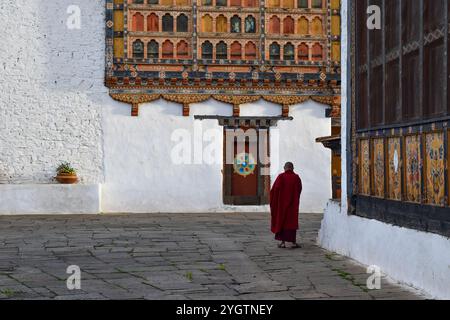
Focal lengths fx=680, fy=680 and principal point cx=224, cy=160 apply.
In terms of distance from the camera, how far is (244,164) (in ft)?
57.5

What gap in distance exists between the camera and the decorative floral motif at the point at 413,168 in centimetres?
705

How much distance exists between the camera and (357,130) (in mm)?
9062

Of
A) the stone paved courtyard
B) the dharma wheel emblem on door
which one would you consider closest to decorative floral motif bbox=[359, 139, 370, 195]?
the stone paved courtyard

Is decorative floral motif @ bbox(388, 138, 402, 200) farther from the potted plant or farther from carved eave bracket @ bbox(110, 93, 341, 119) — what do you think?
the potted plant

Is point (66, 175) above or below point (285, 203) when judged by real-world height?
above

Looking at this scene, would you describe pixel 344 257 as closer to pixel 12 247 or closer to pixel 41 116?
pixel 12 247

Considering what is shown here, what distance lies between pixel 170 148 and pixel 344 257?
852cm

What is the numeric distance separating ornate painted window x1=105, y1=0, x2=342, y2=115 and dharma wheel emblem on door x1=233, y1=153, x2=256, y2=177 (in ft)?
3.95

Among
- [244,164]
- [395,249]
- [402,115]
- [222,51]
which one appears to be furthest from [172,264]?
[222,51]

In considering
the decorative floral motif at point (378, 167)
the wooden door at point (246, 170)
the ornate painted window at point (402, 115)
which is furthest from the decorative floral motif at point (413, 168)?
the wooden door at point (246, 170)

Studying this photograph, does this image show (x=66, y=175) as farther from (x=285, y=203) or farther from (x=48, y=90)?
(x=285, y=203)

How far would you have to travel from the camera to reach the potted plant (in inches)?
647

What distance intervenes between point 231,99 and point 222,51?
124 centimetres

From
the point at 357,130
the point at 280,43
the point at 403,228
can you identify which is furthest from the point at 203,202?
the point at 403,228
